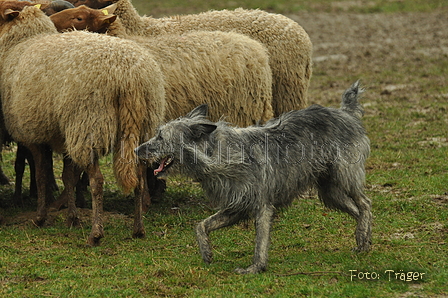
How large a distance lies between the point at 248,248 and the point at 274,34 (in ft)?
11.8

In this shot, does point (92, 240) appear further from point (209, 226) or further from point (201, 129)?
point (201, 129)

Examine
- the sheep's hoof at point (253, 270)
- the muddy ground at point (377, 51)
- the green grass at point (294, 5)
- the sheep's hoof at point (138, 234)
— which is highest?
the sheep's hoof at point (253, 270)

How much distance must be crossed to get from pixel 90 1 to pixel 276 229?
15.7 ft

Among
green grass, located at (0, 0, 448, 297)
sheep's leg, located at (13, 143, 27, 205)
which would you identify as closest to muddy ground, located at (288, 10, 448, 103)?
green grass, located at (0, 0, 448, 297)

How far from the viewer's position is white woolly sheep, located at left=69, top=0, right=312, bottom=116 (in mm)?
9141

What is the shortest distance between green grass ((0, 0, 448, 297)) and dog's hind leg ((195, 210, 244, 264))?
132mm

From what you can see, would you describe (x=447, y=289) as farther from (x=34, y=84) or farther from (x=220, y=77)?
(x=34, y=84)

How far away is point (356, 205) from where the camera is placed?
259 inches

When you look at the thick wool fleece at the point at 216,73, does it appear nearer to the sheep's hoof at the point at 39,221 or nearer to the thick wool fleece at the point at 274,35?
the thick wool fleece at the point at 274,35

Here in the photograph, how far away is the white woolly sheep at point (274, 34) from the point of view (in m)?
9.14

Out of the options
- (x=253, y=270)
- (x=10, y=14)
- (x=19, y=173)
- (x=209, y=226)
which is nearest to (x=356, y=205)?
(x=253, y=270)

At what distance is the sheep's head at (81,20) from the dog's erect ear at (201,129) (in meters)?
3.16

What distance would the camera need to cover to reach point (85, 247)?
22.0ft

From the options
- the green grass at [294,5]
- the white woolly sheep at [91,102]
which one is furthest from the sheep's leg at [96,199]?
the green grass at [294,5]
